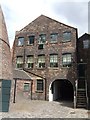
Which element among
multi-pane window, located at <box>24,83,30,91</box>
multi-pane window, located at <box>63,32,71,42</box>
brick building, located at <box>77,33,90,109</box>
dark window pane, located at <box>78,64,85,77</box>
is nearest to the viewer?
brick building, located at <box>77,33,90,109</box>

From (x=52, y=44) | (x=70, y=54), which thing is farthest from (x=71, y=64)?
(x=52, y=44)

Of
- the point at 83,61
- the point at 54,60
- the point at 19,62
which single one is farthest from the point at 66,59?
the point at 19,62

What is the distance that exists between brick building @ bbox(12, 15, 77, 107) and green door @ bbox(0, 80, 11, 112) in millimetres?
8167

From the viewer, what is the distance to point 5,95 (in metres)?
17.1

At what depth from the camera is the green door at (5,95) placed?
1697cm

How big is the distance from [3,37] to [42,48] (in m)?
11.3

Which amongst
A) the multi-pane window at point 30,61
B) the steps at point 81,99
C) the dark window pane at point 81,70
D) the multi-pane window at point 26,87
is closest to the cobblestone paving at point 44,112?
the steps at point 81,99

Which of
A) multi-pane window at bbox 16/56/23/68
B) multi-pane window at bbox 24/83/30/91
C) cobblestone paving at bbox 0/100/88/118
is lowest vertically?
cobblestone paving at bbox 0/100/88/118

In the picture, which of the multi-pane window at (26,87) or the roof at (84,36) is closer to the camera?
the multi-pane window at (26,87)

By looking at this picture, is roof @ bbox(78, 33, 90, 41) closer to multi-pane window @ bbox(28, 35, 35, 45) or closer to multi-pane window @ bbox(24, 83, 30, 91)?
multi-pane window @ bbox(28, 35, 35, 45)

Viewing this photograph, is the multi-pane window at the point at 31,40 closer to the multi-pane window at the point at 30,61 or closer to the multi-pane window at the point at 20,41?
the multi-pane window at the point at 20,41

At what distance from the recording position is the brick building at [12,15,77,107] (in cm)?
2709

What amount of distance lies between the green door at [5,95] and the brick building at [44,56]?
8.17 meters

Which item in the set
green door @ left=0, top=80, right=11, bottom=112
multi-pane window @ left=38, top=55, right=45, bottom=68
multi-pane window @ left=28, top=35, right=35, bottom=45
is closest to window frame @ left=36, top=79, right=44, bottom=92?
multi-pane window @ left=38, top=55, right=45, bottom=68
